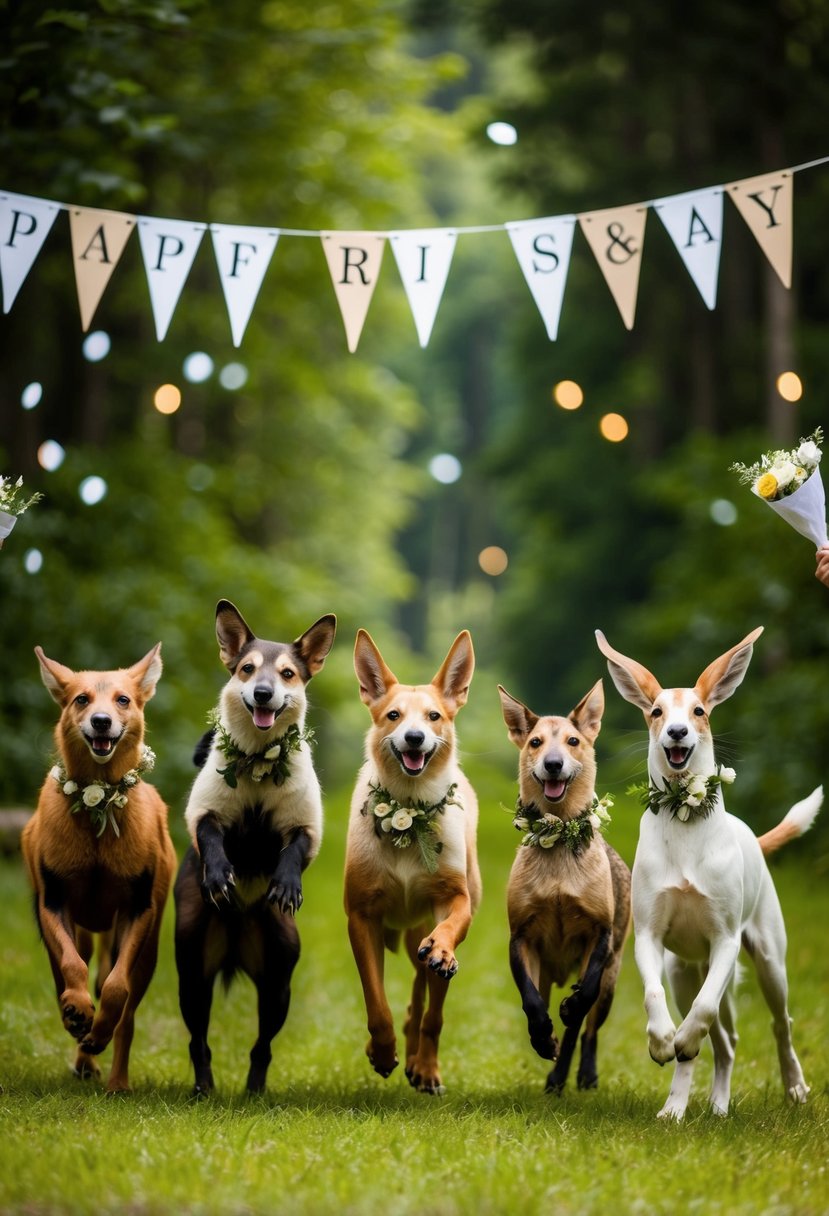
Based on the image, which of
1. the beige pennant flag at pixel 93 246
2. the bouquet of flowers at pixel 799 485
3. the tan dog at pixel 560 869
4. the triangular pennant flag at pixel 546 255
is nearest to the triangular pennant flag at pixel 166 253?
the beige pennant flag at pixel 93 246

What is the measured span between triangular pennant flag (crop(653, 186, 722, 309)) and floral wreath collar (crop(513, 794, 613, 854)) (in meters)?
2.81

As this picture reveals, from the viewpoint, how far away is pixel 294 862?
5781 mm

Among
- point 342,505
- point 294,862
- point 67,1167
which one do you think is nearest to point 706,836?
point 294,862

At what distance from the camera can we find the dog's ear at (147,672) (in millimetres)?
6133

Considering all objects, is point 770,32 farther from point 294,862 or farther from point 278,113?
point 294,862

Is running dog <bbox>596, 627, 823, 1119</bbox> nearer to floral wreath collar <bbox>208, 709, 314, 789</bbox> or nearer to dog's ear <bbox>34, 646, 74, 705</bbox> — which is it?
floral wreath collar <bbox>208, 709, 314, 789</bbox>

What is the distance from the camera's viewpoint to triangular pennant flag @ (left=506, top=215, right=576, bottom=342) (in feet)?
23.5

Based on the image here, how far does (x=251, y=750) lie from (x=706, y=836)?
2.00 m

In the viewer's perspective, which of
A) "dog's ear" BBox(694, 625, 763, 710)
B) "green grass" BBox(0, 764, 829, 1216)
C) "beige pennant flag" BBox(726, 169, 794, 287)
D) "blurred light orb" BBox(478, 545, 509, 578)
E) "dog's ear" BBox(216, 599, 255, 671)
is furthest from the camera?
"blurred light orb" BBox(478, 545, 509, 578)

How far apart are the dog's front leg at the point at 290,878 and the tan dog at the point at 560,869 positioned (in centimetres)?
94

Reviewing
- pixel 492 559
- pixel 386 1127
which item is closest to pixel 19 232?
pixel 386 1127

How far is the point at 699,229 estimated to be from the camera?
279 inches

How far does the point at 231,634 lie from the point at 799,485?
2.66 m

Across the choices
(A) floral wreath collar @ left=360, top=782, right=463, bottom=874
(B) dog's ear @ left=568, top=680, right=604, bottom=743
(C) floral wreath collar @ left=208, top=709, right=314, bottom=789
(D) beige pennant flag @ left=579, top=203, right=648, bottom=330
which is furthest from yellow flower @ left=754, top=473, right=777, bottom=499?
(C) floral wreath collar @ left=208, top=709, right=314, bottom=789
